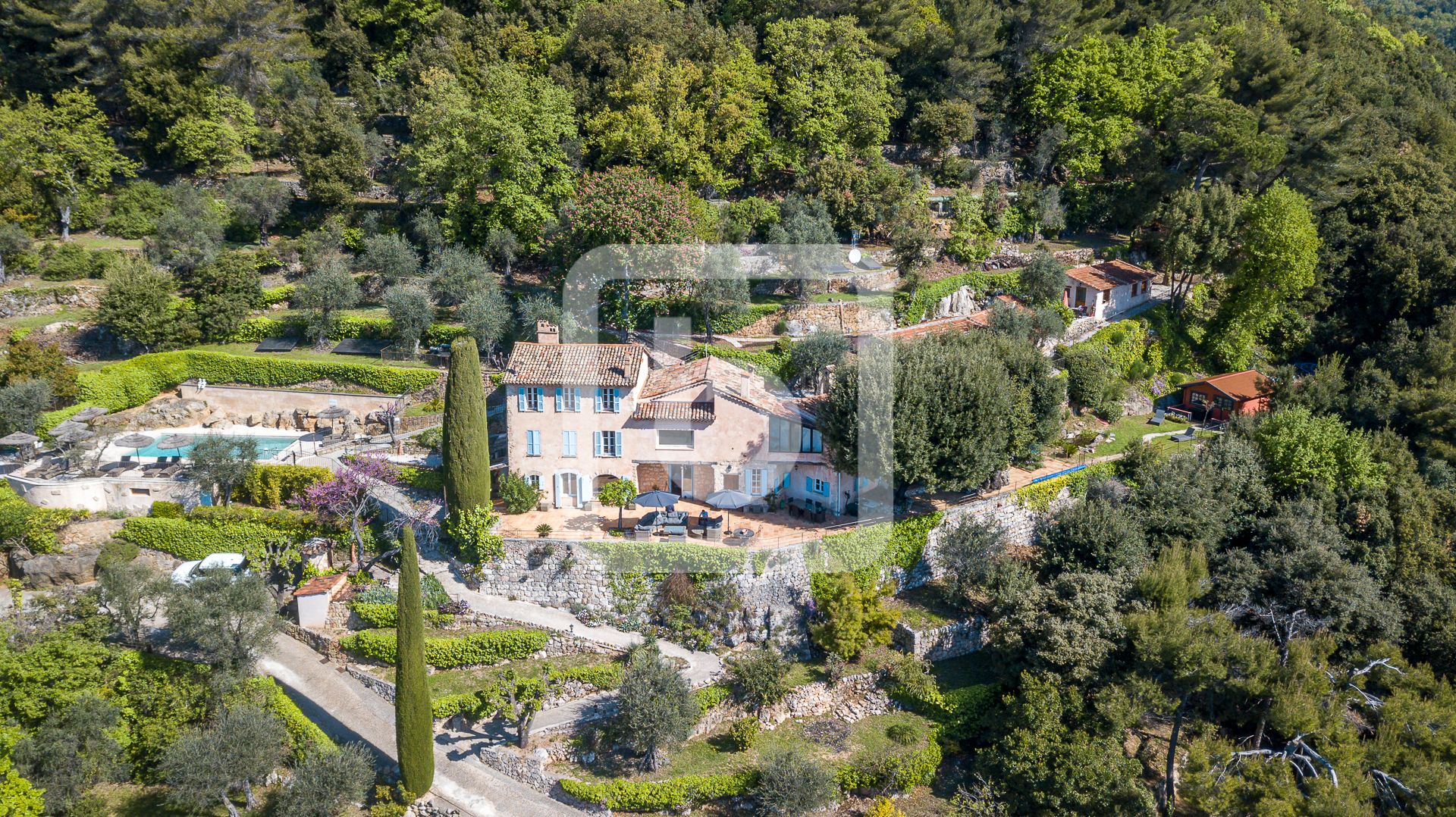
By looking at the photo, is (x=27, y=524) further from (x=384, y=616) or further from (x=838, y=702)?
(x=838, y=702)

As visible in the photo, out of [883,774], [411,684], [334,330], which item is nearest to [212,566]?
[411,684]

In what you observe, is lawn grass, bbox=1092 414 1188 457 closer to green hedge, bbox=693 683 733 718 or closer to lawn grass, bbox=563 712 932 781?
lawn grass, bbox=563 712 932 781

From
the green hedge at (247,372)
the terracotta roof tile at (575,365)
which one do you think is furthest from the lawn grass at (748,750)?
the green hedge at (247,372)

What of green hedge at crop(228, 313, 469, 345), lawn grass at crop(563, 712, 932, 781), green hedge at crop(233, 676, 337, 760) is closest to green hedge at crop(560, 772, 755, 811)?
lawn grass at crop(563, 712, 932, 781)

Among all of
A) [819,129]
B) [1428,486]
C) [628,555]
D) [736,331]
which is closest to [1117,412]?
[1428,486]

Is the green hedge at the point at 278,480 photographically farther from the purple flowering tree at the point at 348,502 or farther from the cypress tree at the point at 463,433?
the cypress tree at the point at 463,433
